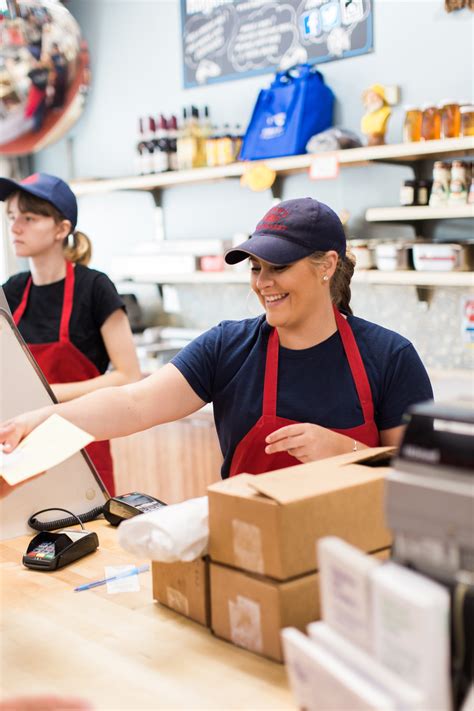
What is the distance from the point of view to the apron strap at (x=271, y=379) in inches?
87.1

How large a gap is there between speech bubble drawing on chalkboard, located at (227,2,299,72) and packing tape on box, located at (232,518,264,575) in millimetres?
3767

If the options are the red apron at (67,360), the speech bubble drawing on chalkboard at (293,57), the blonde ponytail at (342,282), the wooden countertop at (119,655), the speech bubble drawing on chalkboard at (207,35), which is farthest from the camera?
the speech bubble drawing on chalkboard at (207,35)

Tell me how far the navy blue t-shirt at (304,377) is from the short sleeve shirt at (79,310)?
967 millimetres

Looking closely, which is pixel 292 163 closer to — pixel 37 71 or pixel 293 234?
pixel 37 71

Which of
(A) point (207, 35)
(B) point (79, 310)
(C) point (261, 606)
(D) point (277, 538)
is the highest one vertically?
(A) point (207, 35)

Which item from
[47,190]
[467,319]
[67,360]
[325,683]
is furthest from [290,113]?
[325,683]

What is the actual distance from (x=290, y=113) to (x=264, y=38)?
68 centimetres

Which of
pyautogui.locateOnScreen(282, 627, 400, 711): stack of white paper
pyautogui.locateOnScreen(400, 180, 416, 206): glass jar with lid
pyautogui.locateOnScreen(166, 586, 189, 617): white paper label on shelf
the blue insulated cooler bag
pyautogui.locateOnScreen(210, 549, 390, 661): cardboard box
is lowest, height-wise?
pyautogui.locateOnScreen(166, 586, 189, 617): white paper label on shelf

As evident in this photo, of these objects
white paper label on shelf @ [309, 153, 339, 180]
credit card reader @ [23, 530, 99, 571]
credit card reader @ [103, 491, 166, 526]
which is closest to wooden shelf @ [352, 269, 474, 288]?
white paper label on shelf @ [309, 153, 339, 180]

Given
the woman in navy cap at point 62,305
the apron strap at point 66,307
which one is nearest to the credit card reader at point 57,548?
the woman in navy cap at point 62,305

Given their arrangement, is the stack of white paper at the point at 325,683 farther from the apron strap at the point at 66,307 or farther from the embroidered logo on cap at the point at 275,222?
the apron strap at the point at 66,307

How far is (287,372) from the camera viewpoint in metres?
2.24

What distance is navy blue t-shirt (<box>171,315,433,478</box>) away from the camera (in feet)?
7.17

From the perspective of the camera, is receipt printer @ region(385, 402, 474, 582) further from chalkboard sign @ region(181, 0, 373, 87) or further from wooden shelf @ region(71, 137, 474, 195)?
chalkboard sign @ region(181, 0, 373, 87)
